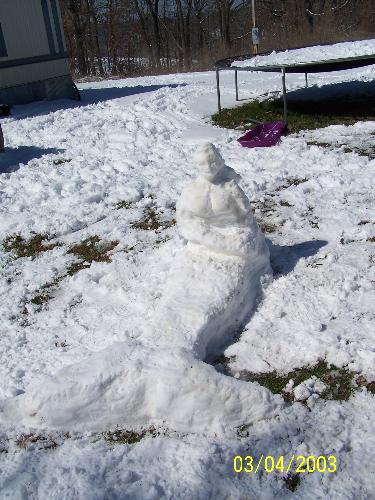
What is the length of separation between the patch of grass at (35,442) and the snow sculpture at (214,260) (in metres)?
0.99

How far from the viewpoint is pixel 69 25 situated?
100 feet

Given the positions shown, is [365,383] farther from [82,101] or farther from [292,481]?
[82,101]

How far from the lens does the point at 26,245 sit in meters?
5.86

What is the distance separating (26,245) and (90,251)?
2.76ft

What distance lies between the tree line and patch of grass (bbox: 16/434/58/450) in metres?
26.5

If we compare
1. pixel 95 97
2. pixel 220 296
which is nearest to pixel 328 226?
pixel 220 296

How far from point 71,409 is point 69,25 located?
103 ft

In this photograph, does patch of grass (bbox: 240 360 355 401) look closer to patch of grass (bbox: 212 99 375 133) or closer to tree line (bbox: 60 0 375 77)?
patch of grass (bbox: 212 99 375 133)

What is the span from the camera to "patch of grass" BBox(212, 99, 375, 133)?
9234 millimetres

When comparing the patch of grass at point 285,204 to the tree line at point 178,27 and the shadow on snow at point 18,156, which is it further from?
the tree line at point 178,27

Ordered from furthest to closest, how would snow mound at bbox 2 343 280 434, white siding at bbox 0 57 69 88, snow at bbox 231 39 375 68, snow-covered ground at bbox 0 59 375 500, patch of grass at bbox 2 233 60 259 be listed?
white siding at bbox 0 57 69 88, snow at bbox 231 39 375 68, patch of grass at bbox 2 233 60 259, snow mound at bbox 2 343 280 434, snow-covered ground at bbox 0 59 375 500

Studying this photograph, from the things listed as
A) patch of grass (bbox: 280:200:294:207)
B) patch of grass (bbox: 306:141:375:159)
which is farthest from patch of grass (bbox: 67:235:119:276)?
patch of grass (bbox: 306:141:375:159)
